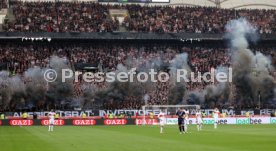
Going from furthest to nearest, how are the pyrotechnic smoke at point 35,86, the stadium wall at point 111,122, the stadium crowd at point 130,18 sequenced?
the stadium crowd at point 130,18 → the pyrotechnic smoke at point 35,86 → the stadium wall at point 111,122

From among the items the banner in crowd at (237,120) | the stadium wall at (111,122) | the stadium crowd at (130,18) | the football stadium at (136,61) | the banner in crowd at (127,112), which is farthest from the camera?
the stadium crowd at (130,18)

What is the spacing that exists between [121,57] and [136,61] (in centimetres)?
249

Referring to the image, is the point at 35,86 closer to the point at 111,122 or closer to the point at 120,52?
the point at 111,122

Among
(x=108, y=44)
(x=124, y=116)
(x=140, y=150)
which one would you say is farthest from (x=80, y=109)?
(x=140, y=150)

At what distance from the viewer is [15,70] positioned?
85.2 m

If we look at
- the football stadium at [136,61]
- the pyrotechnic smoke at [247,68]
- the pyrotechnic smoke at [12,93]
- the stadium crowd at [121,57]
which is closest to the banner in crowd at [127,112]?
the football stadium at [136,61]

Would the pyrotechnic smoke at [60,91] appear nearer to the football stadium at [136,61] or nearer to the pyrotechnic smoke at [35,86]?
the football stadium at [136,61]

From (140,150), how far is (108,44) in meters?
65.8

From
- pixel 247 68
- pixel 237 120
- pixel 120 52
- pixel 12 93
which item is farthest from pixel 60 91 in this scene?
pixel 247 68

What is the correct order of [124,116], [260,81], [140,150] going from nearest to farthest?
1. [140,150]
2. [124,116]
3. [260,81]

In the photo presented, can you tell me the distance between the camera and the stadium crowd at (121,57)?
85500 mm

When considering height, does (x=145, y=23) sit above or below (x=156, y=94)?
above

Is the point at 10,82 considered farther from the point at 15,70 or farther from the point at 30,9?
the point at 30,9

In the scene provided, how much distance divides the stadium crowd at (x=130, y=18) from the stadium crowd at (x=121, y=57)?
2811 millimetres
